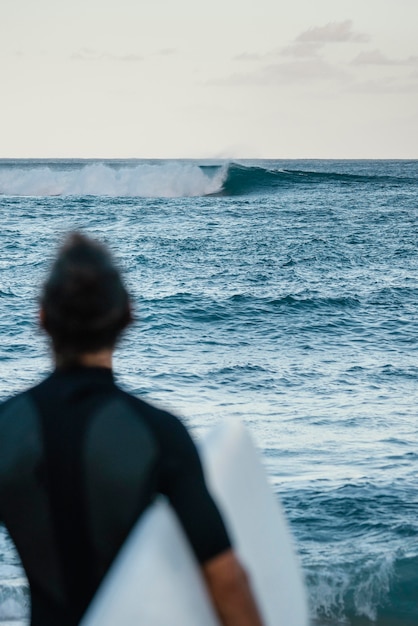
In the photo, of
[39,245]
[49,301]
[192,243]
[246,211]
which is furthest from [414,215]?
[49,301]

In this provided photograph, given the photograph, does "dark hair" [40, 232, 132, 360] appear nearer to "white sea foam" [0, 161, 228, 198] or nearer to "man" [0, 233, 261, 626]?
"man" [0, 233, 261, 626]

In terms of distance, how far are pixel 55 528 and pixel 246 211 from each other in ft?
122

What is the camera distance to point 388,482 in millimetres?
6789

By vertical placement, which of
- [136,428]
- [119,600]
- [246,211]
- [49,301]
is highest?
[49,301]

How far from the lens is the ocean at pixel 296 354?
5.69m

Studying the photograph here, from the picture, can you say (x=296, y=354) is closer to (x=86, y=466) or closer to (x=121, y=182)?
(x=86, y=466)

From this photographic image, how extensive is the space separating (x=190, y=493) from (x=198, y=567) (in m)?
0.14

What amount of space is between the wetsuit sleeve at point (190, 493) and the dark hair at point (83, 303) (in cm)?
19

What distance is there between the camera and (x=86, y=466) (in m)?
1.46

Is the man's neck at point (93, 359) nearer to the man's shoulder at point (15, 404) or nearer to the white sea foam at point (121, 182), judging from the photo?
the man's shoulder at point (15, 404)

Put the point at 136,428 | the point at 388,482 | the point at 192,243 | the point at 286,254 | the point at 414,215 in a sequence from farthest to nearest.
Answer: the point at 414,215 < the point at 192,243 < the point at 286,254 < the point at 388,482 < the point at 136,428

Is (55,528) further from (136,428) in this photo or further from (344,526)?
(344,526)

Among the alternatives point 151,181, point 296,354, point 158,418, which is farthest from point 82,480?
point 151,181

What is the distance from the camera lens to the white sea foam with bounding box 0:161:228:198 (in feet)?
159
